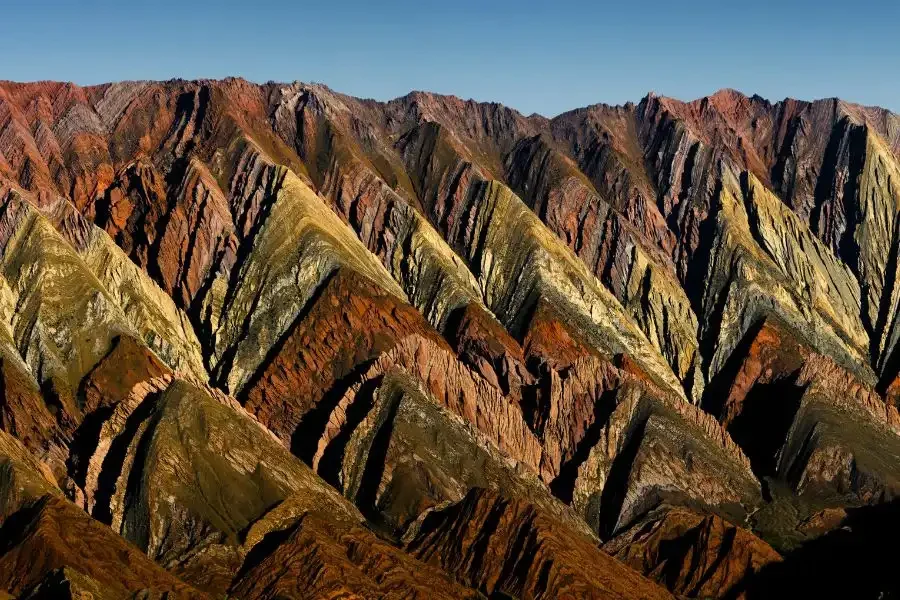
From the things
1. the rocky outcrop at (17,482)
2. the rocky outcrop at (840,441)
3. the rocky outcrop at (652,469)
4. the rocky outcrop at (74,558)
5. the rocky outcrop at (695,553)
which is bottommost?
the rocky outcrop at (74,558)

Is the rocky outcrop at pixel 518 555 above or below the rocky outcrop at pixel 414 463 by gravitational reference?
below

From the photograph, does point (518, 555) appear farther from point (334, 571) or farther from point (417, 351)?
point (417, 351)

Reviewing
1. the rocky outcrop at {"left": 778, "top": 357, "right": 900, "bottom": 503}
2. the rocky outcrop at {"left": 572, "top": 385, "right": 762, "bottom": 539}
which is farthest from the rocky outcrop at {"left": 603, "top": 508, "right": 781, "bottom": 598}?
the rocky outcrop at {"left": 778, "top": 357, "right": 900, "bottom": 503}

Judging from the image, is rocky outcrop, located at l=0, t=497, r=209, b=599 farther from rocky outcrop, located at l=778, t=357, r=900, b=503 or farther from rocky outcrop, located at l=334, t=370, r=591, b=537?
rocky outcrop, located at l=778, t=357, r=900, b=503

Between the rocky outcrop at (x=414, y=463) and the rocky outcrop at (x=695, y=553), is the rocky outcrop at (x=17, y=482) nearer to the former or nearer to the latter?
the rocky outcrop at (x=414, y=463)

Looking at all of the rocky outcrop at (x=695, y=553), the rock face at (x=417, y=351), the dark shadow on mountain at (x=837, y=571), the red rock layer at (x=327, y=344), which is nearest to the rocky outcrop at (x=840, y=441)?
the rock face at (x=417, y=351)

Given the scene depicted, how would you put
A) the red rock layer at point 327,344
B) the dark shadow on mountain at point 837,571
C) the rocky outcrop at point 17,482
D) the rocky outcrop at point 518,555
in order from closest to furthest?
the rocky outcrop at point 518,555 < the rocky outcrop at point 17,482 < the dark shadow on mountain at point 837,571 < the red rock layer at point 327,344
